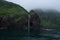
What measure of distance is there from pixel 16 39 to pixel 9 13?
71.4 m

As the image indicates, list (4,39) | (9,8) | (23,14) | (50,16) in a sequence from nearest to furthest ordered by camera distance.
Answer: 1. (4,39)
2. (23,14)
3. (9,8)
4. (50,16)

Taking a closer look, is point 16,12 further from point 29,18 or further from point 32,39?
point 32,39

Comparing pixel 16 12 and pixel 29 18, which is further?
pixel 16 12

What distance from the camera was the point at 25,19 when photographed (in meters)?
135

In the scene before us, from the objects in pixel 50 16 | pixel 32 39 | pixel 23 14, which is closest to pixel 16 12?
pixel 23 14

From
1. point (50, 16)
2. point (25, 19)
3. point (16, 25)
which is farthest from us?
point (50, 16)

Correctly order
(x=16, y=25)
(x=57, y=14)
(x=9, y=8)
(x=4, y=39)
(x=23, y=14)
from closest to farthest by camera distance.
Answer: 1. (x=4, y=39)
2. (x=16, y=25)
3. (x=23, y=14)
4. (x=9, y=8)
5. (x=57, y=14)

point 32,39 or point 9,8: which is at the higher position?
point 9,8

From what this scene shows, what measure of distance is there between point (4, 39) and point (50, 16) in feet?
339

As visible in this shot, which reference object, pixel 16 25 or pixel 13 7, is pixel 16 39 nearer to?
pixel 16 25

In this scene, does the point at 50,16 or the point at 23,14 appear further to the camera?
the point at 50,16

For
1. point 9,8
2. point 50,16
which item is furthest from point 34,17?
point 50,16

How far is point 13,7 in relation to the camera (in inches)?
6122

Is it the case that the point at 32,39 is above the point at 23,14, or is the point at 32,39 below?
below
